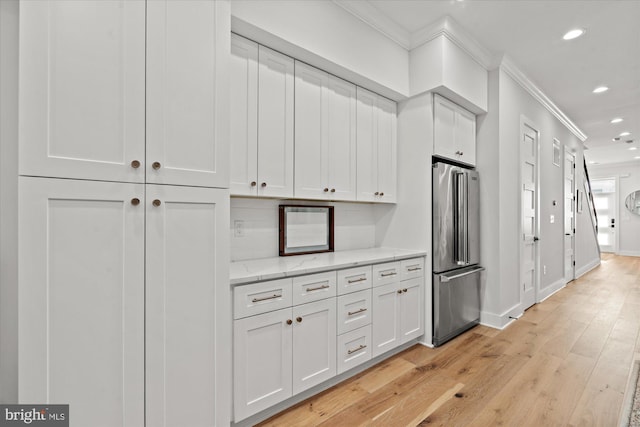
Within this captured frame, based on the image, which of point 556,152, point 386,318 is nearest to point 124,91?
point 386,318

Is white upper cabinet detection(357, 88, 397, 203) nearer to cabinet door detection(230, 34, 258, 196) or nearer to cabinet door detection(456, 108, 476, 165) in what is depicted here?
cabinet door detection(456, 108, 476, 165)

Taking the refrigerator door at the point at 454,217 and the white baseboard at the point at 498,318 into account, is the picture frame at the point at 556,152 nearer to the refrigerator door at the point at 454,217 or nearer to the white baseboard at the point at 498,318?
the refrigerator door at the point at 454,217

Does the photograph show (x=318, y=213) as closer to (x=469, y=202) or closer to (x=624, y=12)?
(x=469, y=202)

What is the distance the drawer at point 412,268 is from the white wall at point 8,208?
2398 mm

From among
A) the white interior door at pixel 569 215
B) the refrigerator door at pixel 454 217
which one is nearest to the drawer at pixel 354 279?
the refrigerator door at pixel 454 217

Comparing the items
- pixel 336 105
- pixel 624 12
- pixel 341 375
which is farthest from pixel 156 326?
pixel 624 12

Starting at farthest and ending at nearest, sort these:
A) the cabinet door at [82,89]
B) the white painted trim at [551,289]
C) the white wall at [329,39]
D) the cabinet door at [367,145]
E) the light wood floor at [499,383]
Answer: the white painted trim at [551,289]
the cabinet door at [367,145]
the white wall at [329,39]
the light wood floor at [499,383]
the cabinet door at [82,89]

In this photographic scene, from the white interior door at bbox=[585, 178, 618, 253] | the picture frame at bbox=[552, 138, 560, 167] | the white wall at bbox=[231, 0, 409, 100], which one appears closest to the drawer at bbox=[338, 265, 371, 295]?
the white wall at bbox=[231, 0, 409, 100]

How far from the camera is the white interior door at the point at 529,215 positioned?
3.76 metres

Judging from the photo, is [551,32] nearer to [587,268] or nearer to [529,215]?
[529,215]

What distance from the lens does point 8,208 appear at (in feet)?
4.00

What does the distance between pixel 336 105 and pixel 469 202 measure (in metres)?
1.76

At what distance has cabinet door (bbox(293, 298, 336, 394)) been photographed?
1.92 m

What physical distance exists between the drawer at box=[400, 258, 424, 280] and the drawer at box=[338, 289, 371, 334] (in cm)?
47
